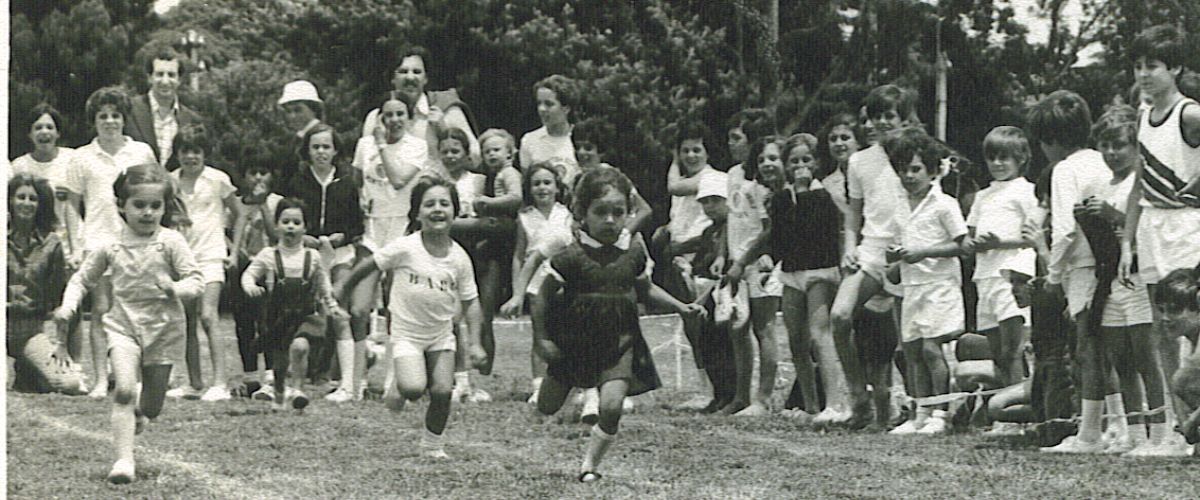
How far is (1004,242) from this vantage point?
22.0ft

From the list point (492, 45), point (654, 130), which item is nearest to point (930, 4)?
point (654, 130)

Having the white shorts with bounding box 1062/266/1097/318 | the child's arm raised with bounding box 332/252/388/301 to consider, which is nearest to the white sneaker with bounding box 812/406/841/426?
the white shorts with bounding box 1062/266/1097/318

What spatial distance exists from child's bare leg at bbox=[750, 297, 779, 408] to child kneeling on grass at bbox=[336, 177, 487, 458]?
156cm

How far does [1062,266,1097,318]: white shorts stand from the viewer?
6.21 meters

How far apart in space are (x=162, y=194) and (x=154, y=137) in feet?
5.07

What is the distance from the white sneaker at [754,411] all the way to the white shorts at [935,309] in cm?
85

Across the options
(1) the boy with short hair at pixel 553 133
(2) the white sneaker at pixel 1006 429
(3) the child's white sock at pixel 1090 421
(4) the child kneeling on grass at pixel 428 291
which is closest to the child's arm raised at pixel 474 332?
(4) the child kneeling on grass at pixel 428 291

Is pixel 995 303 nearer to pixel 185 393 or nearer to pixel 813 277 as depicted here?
pixel 813 277

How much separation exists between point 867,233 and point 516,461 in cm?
177

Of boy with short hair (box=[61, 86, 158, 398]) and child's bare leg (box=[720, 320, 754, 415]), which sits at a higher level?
boy with short hair (box=[61, 86, 158, 398])

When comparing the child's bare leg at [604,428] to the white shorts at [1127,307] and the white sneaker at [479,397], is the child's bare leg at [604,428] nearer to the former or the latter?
the white shorts at [1127,307]

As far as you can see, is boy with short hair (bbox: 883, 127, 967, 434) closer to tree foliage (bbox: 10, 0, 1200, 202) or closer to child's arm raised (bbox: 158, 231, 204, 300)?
tree foliage (bbox: 10, 0, 1200, 202)

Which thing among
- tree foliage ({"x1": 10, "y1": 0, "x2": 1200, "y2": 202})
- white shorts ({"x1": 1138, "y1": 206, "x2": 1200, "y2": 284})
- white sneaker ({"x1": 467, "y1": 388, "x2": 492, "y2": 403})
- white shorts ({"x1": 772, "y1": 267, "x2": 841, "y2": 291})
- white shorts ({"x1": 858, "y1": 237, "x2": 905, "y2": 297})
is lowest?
white sneaker ({"x1": 467, "y1": 388, "x2": 492, "y2": 403})

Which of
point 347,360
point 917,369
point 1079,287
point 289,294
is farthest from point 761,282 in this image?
point 289,294
